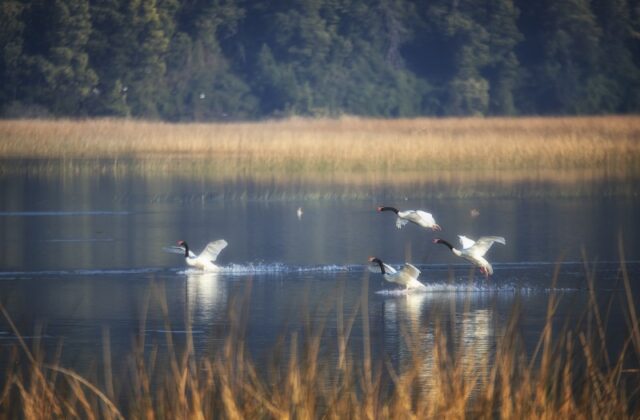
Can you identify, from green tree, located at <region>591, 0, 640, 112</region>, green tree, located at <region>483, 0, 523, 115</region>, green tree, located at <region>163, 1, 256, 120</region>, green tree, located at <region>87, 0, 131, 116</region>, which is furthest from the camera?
green tree, located at <region>483, 0, 523, 115</region>

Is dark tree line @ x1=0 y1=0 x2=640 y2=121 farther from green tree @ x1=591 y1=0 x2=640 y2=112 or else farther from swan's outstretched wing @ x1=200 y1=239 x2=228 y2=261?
swan's outstretched wing @ x1=200 y1=239 x2=228 y2=261

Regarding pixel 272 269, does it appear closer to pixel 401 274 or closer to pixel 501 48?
pixel 401 274

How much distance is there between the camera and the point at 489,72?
5450cm

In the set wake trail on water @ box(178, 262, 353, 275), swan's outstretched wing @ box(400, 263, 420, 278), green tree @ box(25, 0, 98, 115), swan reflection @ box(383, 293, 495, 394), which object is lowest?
swan reflection @ box(383, 293, 495, 394)

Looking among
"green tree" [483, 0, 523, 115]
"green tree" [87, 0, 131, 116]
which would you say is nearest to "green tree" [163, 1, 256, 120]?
"green tree" [87, 0, 131, 116]

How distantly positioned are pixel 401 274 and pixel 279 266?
274 cm

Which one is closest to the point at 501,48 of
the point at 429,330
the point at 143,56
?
the point at 143,56

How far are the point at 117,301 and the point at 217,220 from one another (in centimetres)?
821

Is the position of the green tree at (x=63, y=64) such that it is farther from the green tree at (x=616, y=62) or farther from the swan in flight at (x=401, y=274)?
the swan in flight at (x=401, y=274)

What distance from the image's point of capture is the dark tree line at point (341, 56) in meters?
49.8

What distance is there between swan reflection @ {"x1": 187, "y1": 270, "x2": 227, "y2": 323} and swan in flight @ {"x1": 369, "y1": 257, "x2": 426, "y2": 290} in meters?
1.43

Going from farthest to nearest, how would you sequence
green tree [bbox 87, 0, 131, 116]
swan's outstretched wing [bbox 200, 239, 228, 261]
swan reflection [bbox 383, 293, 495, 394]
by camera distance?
1. green tree [bbox 87, 0, 131, 116]
2. swan's outstretched wing [bbox 200, 239, 228, 261]
3. swan reflection [bbox 383, 293, 495, 394]

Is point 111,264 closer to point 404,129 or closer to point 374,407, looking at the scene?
point 374,407

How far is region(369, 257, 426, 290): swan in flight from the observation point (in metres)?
12.5
